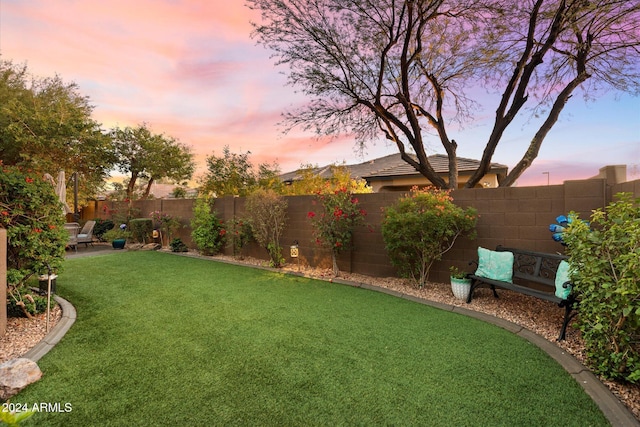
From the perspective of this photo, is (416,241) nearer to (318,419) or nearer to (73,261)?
(318,419)

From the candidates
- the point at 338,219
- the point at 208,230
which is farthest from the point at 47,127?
the point at 338,219

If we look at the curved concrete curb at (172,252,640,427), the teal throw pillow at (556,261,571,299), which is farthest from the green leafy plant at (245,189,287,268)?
the teal throw pillow at (556,261,571,299)

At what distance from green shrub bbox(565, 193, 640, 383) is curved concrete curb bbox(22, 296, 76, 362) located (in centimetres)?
493

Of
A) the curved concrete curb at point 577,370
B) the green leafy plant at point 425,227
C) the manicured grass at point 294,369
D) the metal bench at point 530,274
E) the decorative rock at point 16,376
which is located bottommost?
the curved concrete curb at point 577,370

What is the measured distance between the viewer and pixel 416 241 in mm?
4828

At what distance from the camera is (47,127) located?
11.2 metres

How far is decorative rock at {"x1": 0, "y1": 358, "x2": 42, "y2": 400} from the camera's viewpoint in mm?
2182

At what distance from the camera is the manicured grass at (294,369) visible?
2.03 meters

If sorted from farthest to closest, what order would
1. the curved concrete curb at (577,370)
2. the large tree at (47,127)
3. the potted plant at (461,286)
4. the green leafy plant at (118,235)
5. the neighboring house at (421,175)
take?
→ the neighboring house at (421,175), the large tree at (47,127), the green leafy plant at (118,235), the potted plant at (461,286), the curved concrete curb at (577,370)

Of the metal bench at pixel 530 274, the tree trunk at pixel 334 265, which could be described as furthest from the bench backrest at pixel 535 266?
the tree trunk at pixel 334 265

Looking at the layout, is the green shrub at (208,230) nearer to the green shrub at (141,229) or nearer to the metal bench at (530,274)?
the green shrub at (141,229)

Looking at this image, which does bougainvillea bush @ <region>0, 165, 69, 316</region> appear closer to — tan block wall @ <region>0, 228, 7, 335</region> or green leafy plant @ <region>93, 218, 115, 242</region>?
tan block wall @ <region>0, 228, 7, 335</region>

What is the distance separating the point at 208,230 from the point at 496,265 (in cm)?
727

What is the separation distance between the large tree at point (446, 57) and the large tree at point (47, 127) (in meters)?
9.82
